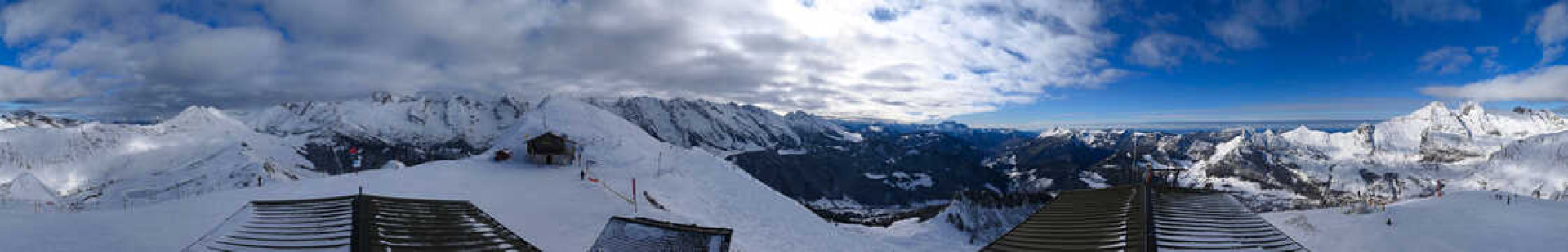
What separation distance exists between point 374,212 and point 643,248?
592 centimetres

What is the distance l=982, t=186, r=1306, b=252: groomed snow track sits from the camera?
10.1 metres

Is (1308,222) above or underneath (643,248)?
underneath

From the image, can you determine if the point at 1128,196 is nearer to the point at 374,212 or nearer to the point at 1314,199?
the point at 374,212

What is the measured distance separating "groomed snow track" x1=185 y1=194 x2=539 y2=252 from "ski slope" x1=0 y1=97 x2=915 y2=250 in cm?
531

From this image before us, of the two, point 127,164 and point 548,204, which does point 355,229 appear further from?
point 127,164

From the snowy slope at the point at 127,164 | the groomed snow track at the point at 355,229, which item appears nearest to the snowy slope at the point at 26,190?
the snowy slope at the point at 127,164

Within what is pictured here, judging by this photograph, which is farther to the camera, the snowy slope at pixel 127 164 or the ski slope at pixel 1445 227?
the snowy slope at pixel 127 164

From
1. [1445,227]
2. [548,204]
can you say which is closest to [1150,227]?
[548,204]

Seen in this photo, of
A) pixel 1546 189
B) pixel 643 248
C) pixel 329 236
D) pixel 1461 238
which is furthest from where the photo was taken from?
pixel 1546 189

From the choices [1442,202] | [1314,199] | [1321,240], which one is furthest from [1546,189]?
[1321,240]

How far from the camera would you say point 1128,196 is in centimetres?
1471

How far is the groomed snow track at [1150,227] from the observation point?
10.1 m

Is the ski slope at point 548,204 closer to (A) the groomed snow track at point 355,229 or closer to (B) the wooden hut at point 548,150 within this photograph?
(B) the wooden hut at point 548,150

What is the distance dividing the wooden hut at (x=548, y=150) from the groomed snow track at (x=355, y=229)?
3552 cm
